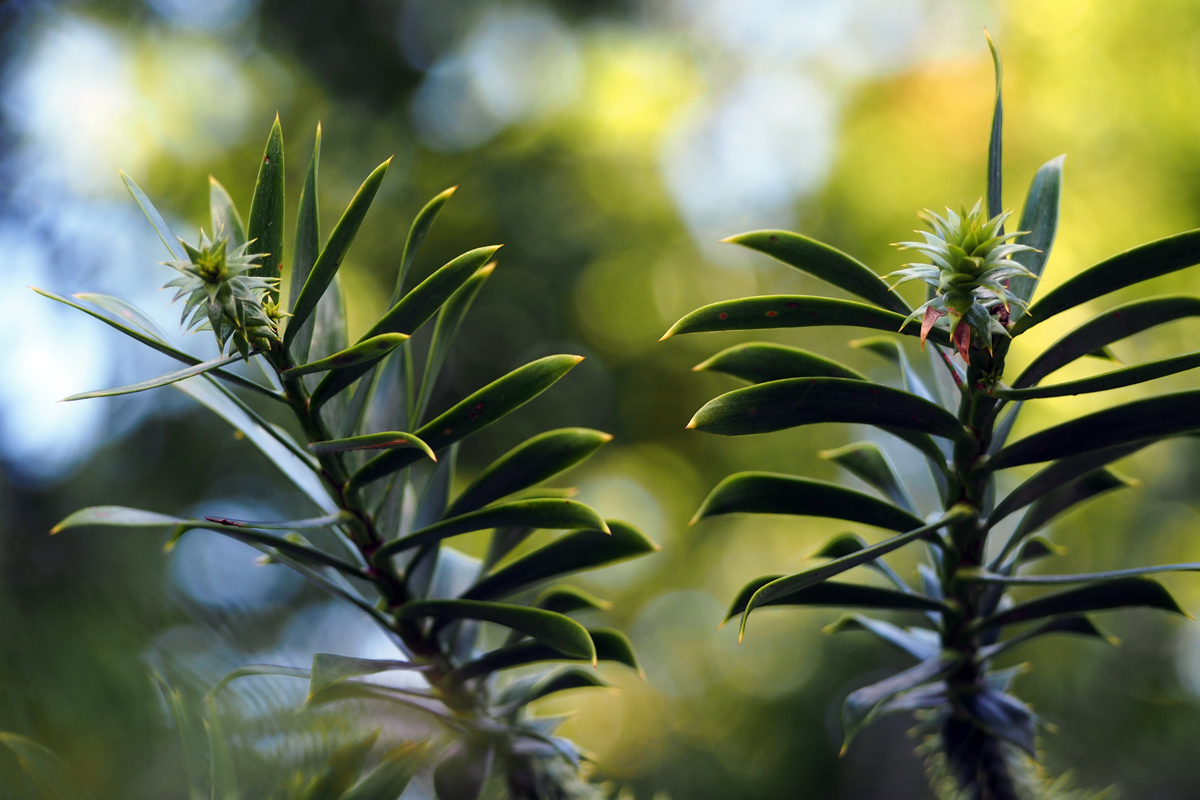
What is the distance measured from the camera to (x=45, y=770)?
0.60 ft

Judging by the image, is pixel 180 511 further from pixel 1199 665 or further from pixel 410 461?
pixel 1199 665

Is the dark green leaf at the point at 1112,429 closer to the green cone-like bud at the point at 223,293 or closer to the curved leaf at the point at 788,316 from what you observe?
the curved leaf at the point at 788,316

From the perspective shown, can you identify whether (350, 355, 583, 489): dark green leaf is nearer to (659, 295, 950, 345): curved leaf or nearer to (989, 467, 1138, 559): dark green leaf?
(659, 295, 950, 345): curved leaf

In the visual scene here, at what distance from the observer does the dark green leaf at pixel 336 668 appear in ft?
0.64

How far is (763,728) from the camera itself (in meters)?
1.22

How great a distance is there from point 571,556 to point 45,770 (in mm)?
161

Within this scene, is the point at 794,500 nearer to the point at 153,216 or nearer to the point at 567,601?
the point at 567,601

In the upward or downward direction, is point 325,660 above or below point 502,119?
below

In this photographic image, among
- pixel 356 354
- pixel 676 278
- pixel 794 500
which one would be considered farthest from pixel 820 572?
pixel 676 278

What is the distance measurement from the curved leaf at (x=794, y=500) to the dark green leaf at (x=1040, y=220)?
0.09m

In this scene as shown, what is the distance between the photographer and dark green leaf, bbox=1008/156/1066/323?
238 mm

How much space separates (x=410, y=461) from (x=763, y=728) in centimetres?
121

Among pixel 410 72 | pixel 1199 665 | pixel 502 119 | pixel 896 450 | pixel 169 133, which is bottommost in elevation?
pixel 1199 665

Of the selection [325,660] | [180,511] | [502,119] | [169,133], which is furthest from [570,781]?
[502,119]
